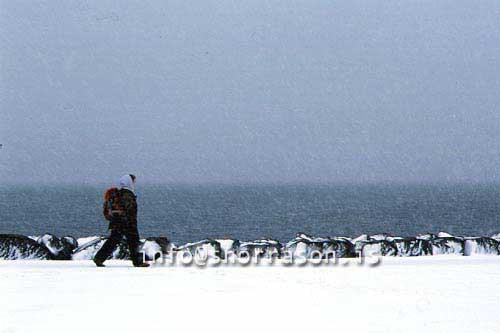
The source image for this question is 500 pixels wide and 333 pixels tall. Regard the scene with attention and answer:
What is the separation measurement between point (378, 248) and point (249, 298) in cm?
745

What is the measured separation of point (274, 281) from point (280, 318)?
9.15 ft

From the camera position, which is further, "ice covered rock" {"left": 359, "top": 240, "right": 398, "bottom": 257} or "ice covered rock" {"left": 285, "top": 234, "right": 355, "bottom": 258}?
"ice covered rock" {"left": 359, "top": 240, "right": 398, "bottom": 257}

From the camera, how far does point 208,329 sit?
6.74m

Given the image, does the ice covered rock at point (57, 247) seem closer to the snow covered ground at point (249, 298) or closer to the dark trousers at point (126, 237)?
the snow covered ground at point (249, 298)

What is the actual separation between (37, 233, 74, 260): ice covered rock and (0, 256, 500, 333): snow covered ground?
227cm

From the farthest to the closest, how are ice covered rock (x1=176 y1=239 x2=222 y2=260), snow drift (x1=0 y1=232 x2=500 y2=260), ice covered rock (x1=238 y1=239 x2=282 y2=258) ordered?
ice covered rock (x1=238 y1=239 x2=282 y2=258) < ice covered rock (x1=176 y1=239 x2=222 y2=260) < snow drift (x1=0 y1=232 x2=500 y2=260)

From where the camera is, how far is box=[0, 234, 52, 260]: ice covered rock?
13983 mm

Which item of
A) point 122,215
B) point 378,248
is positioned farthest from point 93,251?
point 378,248

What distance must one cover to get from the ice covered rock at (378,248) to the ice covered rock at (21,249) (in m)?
5.91

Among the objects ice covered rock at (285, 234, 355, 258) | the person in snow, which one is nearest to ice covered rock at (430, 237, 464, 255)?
ice covered rock at (285, 234, 355, 258)

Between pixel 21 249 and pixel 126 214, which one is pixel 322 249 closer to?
pixel 126 214

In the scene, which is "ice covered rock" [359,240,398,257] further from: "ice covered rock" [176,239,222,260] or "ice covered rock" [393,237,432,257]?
"ice covered rock" [176,239,222,260]

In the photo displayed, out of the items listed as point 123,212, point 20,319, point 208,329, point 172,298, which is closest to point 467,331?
point 208,329

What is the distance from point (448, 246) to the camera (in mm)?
15961
